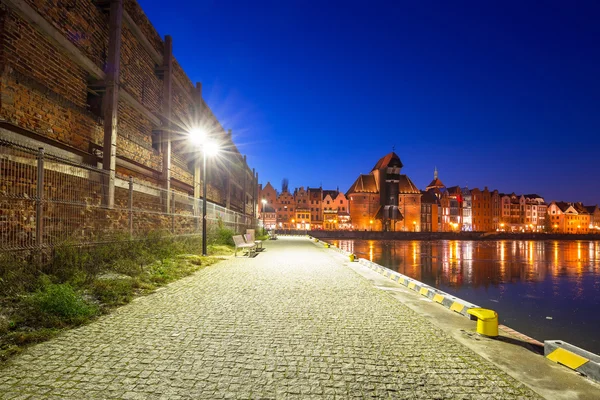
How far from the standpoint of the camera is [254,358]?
3547mm

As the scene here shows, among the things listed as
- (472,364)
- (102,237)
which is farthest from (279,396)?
(102,237)

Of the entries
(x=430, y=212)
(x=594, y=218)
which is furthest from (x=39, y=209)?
(x=594, y=218)

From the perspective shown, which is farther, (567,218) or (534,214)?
(567,218)

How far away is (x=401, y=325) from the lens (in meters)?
4.86

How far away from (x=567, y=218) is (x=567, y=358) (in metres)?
140

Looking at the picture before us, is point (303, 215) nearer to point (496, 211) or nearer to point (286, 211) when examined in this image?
point (286, 211)

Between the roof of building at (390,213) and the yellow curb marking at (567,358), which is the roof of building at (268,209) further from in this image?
the yellow curb marking at (567,358)

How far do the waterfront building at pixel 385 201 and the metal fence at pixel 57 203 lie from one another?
66417 millimetres

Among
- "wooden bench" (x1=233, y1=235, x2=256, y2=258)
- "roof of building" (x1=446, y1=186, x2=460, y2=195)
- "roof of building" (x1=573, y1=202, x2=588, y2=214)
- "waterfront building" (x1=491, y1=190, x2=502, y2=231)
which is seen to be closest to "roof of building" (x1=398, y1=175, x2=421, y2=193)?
"roof of building" (x1=446, y1=186, x2=460, y2=195)

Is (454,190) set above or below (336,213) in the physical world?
above

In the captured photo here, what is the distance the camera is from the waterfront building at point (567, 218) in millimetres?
111125

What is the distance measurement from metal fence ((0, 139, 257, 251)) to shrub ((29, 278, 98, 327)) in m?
1.73

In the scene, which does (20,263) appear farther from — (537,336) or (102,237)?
(537,336)

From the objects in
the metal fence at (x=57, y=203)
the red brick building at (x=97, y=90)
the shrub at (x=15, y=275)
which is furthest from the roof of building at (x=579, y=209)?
the shrub at (x=15, y=275)
